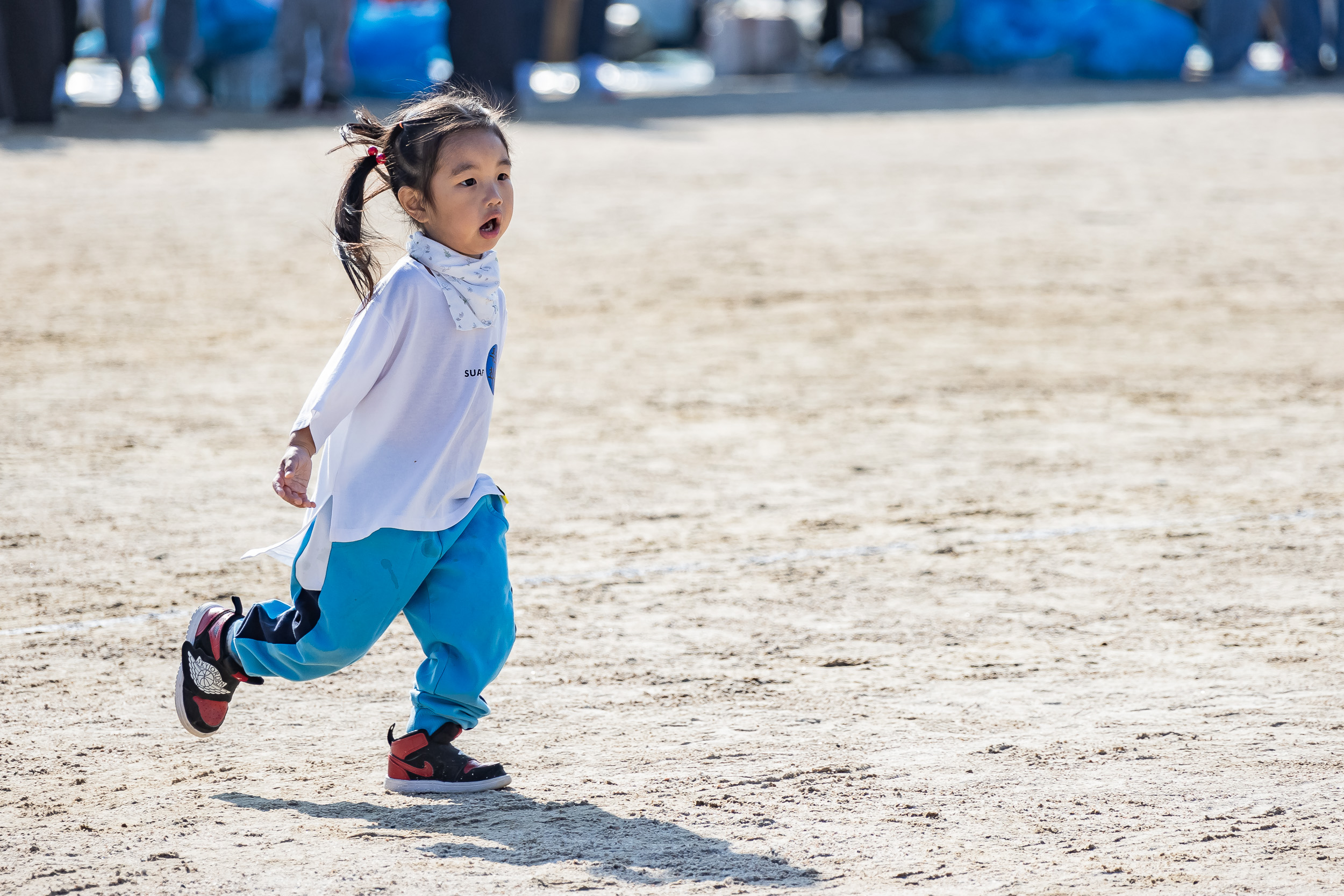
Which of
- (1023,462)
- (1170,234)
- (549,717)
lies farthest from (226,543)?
(1170,234)

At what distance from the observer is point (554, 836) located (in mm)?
2906

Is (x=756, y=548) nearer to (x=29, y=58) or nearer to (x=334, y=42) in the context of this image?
(x=29, y=58)

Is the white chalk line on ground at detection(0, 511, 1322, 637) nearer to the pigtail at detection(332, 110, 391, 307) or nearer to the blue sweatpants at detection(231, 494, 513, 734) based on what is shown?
the blue sweatpants at detection(231, 494, 513, 734)

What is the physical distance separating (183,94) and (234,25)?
0.78 meters

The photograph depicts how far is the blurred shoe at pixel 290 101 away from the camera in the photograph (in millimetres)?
14278

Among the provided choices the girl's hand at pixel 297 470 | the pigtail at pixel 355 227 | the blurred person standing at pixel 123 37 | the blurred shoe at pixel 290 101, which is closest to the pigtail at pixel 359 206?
the pigtail at pixel 355 227

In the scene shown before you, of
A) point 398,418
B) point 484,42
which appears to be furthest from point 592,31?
point 398,418

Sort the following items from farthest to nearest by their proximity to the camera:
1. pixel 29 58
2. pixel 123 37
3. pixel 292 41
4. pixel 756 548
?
pixel 292 41 < pixel 123 37 < pixel 29 58 < pixel 756 548

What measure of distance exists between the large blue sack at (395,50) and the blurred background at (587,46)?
0.06 feet

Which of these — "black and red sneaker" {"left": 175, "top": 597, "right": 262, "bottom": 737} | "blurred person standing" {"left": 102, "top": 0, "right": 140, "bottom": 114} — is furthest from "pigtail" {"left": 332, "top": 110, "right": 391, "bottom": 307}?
"blurred person standing" {"left": 102, "top": 0, "right": 140, "bottom": 114}

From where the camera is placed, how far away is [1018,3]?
63.9 ft

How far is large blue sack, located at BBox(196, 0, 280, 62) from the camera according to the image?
14.6 metres

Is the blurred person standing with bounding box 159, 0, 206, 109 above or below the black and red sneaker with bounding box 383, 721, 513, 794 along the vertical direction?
above

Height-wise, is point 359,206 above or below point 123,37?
below
